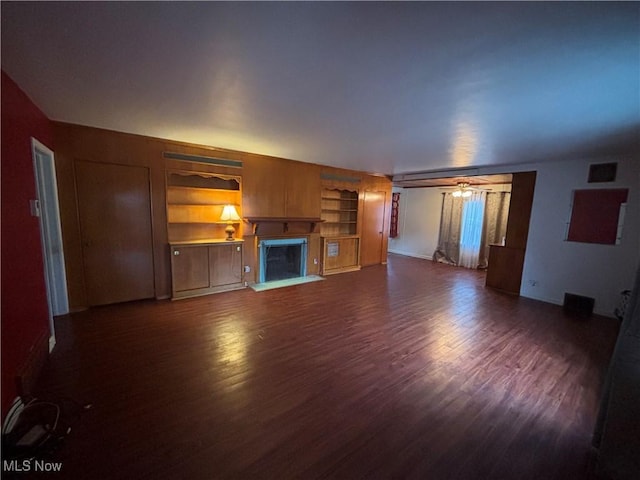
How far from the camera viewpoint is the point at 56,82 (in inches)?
81.4

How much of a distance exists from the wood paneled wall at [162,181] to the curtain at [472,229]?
12.5 ft

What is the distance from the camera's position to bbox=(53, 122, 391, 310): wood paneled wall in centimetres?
338

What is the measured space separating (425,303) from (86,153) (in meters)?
5.30

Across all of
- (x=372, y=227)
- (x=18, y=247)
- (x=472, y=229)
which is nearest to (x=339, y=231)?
(x=372, y=227)

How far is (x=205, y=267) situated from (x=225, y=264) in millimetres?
325

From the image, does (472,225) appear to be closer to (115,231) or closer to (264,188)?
(264,188)

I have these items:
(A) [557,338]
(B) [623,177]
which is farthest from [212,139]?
(B) [623,177]

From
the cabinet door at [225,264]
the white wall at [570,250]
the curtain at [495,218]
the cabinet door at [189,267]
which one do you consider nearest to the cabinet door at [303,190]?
the cabinet door at [225,264]

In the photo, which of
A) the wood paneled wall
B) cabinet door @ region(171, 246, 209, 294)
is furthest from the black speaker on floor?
cabinet door @ region(171, 246, 209, 294)

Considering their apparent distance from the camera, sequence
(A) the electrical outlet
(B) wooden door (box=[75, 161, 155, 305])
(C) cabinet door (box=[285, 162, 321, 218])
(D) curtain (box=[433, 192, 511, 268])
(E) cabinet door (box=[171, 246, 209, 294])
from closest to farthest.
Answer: (A) the electrical outlet → (B) wooden door (box=[75, 161, 155, 305]) → (E) cabinet door (box=[171, 246, 209, 294]) → (C) cabinet door (box=[285, 162, 321, 218]) → (D) curtain (box=[433, 192, 511, 268])

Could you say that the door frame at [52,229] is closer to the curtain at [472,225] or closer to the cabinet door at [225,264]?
the cabinet door at [225,264]

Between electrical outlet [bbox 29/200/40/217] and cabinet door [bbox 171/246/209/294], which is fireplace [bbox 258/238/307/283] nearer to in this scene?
cabinet door [bbox 171/246/209/294]

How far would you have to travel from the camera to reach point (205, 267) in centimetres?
432

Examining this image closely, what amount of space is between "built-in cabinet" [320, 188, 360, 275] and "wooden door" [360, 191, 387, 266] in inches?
11.5
